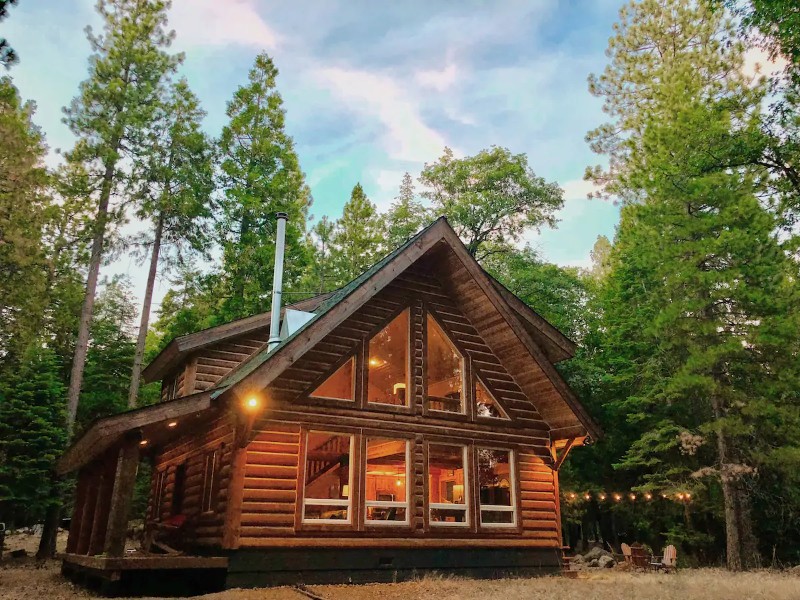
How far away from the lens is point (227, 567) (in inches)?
393

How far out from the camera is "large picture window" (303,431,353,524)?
11188mm

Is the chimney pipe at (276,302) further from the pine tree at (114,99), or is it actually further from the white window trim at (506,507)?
the pine tree at (114,99)

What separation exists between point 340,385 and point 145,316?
15567mm

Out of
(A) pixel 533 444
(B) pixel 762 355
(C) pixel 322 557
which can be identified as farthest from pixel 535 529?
(B) pixel 762 355

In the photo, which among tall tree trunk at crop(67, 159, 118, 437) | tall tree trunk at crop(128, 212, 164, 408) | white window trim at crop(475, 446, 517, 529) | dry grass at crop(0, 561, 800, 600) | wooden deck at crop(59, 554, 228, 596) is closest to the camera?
wooden deck at crop(59, 554, 228, 596)

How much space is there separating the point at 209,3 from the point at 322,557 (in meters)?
14.8

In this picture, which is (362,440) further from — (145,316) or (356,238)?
(356,238)

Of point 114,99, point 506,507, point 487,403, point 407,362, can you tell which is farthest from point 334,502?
point 114,99

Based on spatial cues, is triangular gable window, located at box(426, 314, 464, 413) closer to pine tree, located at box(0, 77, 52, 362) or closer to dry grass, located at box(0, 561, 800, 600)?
dry grass, located at box(0, 561, 800, 600)

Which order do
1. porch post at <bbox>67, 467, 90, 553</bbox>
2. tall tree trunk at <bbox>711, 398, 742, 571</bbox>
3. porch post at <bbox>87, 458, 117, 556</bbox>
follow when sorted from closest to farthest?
porch post at <bbox>87, 458, 117, 556</bbox> < porch post at <bbox>67, 467, 90, 553</bbox> < tall tree trunk at <bbox>711, 398, 742, 571</bbox>

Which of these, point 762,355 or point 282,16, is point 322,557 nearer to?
point 762,355

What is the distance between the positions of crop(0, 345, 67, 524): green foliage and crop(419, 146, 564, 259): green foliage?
18478 millimetres

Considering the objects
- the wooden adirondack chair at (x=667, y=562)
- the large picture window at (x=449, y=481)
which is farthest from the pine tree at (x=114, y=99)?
the wooden adirondack chair at (x=667, y=562)

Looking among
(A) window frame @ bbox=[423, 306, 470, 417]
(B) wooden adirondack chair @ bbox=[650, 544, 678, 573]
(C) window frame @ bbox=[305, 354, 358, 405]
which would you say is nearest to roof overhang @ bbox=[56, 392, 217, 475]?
(C) window frame @ bbox=[305, 354, 358, 405]
